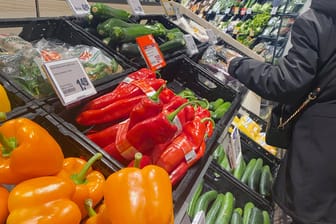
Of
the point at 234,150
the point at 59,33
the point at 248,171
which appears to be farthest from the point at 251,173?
the point at 59,33

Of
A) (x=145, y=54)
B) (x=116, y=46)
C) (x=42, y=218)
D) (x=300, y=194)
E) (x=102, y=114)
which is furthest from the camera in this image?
(x=300, y=194)

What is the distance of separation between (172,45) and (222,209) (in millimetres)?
982

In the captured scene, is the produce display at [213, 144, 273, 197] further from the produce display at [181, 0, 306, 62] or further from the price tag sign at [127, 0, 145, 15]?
the produce display at [181, 0, 306, 62]

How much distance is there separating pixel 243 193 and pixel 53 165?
55.4 inches

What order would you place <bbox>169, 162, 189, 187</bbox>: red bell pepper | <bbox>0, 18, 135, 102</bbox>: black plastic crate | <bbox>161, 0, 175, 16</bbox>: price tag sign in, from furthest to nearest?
<bbox>161, 0, 175, 16</bbox>: price tag sign < <bbox>0, 18, 135, 102</bbox>: black plastic crate < <bbox>169, 162, 189, 187</bbox>: red bell pepper

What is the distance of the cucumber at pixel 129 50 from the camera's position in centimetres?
167

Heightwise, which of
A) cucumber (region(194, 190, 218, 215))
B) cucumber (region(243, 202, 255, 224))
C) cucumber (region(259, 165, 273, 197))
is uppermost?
cucumber (region(194, 190, 218, 215))

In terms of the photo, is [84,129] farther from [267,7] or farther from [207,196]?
[267,7]

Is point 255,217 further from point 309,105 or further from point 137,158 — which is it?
point 137,158

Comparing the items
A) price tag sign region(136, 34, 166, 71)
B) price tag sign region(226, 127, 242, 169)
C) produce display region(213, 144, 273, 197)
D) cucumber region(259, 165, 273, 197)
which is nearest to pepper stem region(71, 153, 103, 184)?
price tag sign region(136, 34, 166, 71)

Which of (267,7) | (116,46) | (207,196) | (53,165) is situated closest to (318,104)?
(207,196)

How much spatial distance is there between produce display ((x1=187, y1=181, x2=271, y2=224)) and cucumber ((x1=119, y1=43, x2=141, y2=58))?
76cm

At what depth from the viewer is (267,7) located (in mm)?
4898

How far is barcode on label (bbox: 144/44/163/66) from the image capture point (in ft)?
5.07
